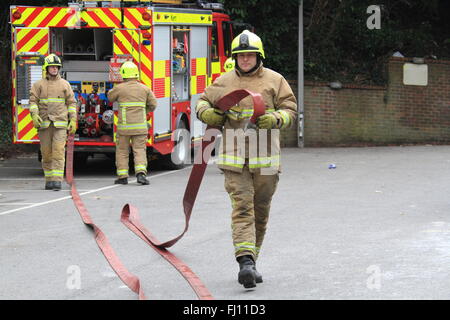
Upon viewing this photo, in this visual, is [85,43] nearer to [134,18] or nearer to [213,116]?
[134,18]

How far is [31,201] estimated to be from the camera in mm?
12375

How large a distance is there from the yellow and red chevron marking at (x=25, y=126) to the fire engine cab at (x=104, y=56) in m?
0.02

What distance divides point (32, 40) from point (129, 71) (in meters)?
2.18

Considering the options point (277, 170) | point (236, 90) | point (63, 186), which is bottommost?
point (63, 186)

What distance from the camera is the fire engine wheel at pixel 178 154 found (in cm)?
1650

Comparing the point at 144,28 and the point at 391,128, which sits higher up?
the point at 144,28

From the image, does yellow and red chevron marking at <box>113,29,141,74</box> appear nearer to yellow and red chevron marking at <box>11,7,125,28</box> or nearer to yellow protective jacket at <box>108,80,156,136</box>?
yellow and red chevron marking at <box>11,7,125,28</box>

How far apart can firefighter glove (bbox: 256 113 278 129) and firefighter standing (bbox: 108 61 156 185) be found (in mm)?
7186

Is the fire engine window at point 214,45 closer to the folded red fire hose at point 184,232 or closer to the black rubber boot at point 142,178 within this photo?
the black rubber boot at point 142,178

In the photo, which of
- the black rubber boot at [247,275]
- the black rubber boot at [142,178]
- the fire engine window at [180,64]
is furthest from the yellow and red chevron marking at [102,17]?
the black rubber boot at [247,275]

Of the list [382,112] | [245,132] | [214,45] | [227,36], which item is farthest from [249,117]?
[382,112]
